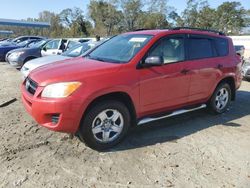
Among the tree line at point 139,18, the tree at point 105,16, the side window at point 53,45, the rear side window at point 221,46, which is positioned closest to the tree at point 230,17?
the tree line at point 139,18

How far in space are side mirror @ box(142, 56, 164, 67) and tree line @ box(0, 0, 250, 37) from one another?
153 feet

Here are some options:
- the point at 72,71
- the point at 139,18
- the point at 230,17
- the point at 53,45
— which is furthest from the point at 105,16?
the point at 72,71

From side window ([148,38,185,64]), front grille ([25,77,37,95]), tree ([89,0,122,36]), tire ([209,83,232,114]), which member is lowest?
tire ([209,83,232,114])

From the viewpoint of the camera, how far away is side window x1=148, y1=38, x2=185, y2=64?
518cm

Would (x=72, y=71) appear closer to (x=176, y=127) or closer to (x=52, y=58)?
(x=176, y=127)

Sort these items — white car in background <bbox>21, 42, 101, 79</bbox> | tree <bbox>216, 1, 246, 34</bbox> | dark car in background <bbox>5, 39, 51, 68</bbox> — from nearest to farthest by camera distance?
1. white car in background <bbox>21, 42, 101, 79</bbox>
2. dark car in background <bbox>5, 39, 51, 68</bbox>
3. tree <bbox>216, 1, 246, 34</bbox>

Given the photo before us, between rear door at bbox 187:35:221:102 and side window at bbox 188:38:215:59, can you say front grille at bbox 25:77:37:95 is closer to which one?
rear door at bbox 187:35:221:102

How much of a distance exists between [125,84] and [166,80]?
2.90ft

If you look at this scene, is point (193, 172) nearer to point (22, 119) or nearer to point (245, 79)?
point (22, 119)

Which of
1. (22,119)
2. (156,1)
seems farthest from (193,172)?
(156,1)

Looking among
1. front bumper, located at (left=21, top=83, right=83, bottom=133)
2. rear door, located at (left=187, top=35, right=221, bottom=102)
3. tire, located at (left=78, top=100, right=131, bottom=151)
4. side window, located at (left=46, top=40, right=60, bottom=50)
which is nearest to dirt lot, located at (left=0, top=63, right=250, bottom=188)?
tire, located at (left=78, top=100, right=131, bottom=151)

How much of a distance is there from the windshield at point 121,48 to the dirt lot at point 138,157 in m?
1.34

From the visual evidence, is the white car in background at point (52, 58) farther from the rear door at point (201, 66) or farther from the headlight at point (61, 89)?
the headlight at point (61, 89)

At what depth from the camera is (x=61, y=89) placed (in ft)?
13.8
